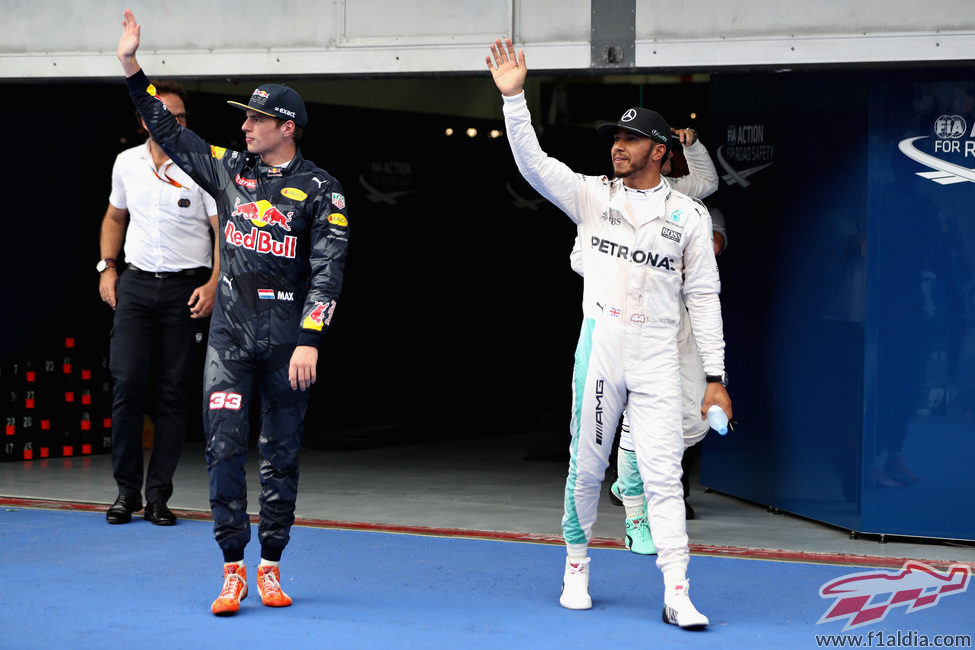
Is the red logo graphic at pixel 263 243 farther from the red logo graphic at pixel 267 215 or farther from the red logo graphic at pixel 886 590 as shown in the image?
the red logo graphic at pixel 886 590

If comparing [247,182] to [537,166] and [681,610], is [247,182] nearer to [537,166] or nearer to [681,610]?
[537,166]

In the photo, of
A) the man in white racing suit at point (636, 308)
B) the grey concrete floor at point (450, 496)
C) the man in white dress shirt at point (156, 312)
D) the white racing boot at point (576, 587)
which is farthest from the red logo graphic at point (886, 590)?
the man in white dress shirt at point (156, 312)

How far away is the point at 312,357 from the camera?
474 cm

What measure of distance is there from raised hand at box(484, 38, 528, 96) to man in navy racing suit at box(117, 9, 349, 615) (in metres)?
0.79

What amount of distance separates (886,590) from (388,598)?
207cm

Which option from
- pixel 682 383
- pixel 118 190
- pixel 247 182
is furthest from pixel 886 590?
pixel 118 190

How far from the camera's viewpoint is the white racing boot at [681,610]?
182 inches

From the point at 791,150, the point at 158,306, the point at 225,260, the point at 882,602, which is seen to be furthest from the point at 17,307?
the point at 882,602

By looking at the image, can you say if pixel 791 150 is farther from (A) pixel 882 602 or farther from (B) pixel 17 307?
(B) pixel 17 307

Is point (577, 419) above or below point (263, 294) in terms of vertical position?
below

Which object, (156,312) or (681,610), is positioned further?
(156,312)

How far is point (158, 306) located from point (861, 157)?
3.64 m

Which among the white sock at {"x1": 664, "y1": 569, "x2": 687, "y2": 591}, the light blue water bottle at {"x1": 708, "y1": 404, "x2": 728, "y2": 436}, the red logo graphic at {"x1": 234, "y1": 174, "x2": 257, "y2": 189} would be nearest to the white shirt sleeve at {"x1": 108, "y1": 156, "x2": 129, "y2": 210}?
the red logo graphic at {"x1": 234, "y1": 174, "x2": 257, "y2": 189}

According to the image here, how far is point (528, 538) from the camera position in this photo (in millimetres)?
6293
